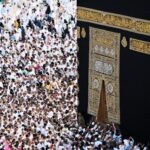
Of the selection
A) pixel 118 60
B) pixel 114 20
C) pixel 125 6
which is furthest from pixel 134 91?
pixel 125 6

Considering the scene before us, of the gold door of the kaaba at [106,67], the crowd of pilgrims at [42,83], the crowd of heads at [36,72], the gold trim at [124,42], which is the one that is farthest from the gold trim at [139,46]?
the crowd of heads at [36,72]

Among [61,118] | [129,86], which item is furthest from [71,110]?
[129,86]

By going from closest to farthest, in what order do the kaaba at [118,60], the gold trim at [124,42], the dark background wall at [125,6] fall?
1. the dark background wall at [125,6]
2. the kaaba at [118,60]
3. the gold trim at [124,42]

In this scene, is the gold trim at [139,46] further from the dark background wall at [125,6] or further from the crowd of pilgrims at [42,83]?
the crowd of pilgrims at [42,83]

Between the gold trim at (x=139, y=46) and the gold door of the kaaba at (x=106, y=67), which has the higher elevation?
the gold trim at (x=139, y=46)

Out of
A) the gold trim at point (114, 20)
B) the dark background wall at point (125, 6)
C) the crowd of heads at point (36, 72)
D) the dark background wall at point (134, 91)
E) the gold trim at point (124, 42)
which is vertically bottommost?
the crowd of heads at point (36, 72)

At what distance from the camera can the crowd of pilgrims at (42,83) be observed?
653 cm

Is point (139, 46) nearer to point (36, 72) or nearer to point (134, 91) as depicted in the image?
point (134, 91)

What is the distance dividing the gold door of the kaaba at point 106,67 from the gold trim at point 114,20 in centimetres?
14

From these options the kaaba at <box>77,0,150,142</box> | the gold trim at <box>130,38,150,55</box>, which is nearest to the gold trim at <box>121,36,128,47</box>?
the kaaba at <box>77,0,150,142</box>

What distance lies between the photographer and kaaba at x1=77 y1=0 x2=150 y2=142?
5969mm

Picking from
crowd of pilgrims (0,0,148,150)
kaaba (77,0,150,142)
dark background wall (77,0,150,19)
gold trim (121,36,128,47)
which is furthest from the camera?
crowd of pilgrims (0,0,148,150)

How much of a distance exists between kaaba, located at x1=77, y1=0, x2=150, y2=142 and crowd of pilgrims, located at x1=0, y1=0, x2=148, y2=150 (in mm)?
337

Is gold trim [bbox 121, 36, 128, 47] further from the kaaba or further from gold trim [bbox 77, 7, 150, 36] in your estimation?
gold trim [bbox 77, 7, 150, 36]
